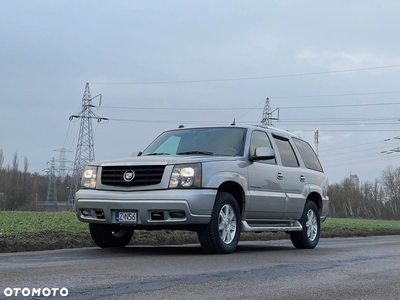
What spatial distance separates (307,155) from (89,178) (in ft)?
15.2

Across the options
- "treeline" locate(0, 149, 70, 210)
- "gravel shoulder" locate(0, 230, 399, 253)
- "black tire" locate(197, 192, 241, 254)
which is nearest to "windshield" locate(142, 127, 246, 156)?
"black tire" locate(197, 192, 241, 254)

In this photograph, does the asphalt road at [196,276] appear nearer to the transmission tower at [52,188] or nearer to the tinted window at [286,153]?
the tinted window at [286,153]

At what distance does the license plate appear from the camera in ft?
26.3

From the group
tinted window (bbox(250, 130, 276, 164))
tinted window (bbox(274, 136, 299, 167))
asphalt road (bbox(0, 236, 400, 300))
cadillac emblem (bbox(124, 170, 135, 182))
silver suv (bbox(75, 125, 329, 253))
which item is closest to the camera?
asphalt road (bbox(0, 236, 400, 300))

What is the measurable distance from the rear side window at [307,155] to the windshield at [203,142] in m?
2.15

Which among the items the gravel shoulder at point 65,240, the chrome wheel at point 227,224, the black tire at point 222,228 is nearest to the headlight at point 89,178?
the gravel shoulder at point 65,240

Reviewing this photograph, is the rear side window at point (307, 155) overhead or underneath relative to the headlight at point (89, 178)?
overhead

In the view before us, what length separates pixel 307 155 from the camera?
11.7m

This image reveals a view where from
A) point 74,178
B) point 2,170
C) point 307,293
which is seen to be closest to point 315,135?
point 74,178

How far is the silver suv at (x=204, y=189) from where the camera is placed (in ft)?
26.3

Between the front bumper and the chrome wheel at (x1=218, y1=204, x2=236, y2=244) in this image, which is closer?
the front bumper

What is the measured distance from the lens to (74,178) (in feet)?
159

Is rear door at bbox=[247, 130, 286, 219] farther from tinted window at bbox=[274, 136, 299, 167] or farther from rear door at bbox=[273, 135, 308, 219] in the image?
tinted window at bbox=[274, 136, 299, 167]

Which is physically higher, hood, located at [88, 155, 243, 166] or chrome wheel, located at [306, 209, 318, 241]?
hood, located at [88, 155, 243, 166]
